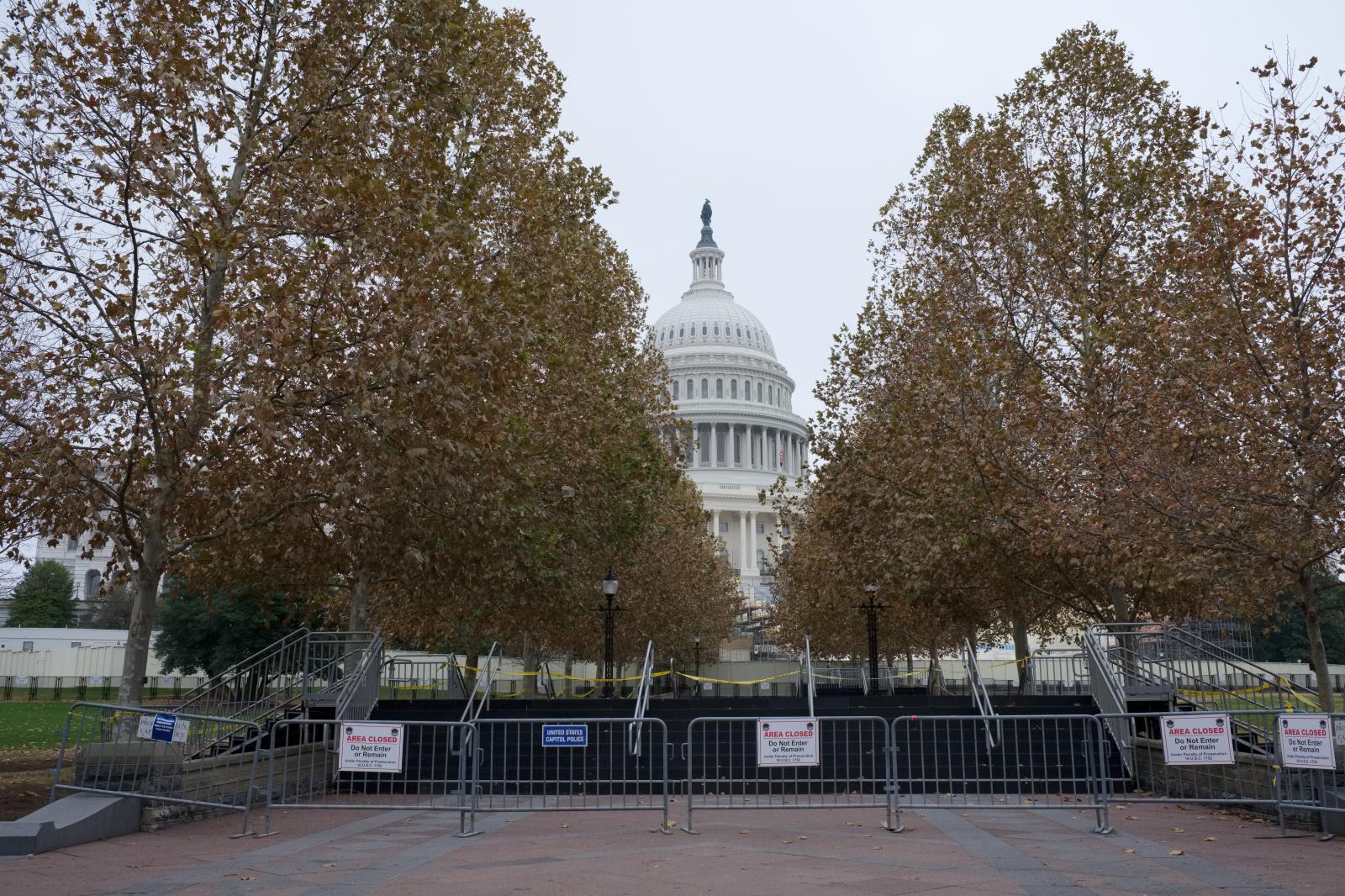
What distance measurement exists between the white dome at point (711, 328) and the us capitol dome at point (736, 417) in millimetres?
112

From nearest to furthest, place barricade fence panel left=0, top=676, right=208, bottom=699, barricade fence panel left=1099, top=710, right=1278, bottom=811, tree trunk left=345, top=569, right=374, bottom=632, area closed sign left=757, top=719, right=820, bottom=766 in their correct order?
barricade fence panel left=1099, top=710, right=1278, bottom=811 < area closed sign left=757, top=719, right=820, bottom=766 < tree trunk left=345, top=569, right=374, bottom=632 < barricade fence panel left=0, top=676, right=208, bottom=699

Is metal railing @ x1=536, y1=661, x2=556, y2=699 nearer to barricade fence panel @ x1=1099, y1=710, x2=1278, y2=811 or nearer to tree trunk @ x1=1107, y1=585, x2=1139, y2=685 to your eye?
tree trunk @ x1=1107, y1=585, x2=1139, y2=685

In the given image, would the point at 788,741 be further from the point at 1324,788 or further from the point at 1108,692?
the point at 1108,692

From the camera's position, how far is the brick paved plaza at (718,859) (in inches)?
387

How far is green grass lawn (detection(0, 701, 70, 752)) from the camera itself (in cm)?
2934

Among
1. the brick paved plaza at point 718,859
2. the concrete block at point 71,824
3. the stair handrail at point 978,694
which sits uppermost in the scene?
the stair handrail at point 978,694

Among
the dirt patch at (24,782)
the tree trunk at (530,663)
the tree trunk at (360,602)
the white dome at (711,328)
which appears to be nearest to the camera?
the dirt patch at (24,782)

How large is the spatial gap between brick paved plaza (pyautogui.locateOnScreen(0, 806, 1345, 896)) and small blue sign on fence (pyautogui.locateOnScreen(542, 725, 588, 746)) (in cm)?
99

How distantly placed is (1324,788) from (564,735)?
8.26 metres

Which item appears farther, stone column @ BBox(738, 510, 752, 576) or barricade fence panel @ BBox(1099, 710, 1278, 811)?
stone column @ BBox(738, 510, 752, 576)

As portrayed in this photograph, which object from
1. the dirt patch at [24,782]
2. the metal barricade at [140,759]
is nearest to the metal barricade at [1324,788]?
the metal barricade at [140,759]

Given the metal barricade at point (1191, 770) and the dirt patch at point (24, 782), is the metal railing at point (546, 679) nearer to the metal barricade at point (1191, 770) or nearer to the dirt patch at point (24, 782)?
the dirt patch at point (24, 782)

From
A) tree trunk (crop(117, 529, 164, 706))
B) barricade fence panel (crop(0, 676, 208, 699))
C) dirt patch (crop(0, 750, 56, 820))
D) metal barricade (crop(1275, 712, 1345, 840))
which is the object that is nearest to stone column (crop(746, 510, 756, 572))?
barricade fence panel (crop(0, 676, 208, 699))

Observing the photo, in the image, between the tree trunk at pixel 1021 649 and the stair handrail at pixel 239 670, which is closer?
the stair handrail at pixel 239 670
